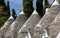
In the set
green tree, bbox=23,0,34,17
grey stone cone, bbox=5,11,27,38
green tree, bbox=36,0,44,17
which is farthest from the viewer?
green tree, bbox=23,0,34,17

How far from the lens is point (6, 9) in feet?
180

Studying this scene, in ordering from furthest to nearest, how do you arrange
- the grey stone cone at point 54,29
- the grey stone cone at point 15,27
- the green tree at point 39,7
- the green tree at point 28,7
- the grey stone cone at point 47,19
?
1. the green tree at point 28,7
2. the green tree at point 39,7
3. the grey stone cone at point 15,27
4. the grey stone cone at point 47,19
5. the grey stone cone at point 54,29

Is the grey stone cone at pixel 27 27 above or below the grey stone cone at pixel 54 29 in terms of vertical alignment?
below

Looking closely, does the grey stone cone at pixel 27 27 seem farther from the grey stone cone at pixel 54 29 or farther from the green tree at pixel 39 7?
the green tree at pixel 39 7

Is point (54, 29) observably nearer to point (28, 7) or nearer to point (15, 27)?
point (15, 27)

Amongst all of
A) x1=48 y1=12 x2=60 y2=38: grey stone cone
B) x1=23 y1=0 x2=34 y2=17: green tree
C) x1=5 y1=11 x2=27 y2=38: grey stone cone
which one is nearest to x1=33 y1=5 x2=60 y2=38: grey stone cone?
x1=48 y1=12 x2=60 y2=38: grey stone cone

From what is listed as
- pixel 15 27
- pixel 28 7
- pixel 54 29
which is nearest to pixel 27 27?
pixel 15 27

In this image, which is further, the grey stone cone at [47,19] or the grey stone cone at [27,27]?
the grey stone cone at [27,27]

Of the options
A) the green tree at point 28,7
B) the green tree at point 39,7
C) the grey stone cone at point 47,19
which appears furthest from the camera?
the green tree at point 28,7

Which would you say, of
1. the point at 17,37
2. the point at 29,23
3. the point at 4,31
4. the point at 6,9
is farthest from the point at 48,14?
the point at 6,9

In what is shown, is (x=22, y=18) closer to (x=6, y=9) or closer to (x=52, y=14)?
(x=52, y=14)

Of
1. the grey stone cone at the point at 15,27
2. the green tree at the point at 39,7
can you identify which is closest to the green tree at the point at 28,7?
the green tree at the point at 39,7

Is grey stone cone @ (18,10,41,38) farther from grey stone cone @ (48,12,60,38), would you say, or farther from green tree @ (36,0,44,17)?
green tree @ (36,0,44,17)

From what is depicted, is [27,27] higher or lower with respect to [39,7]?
lower
